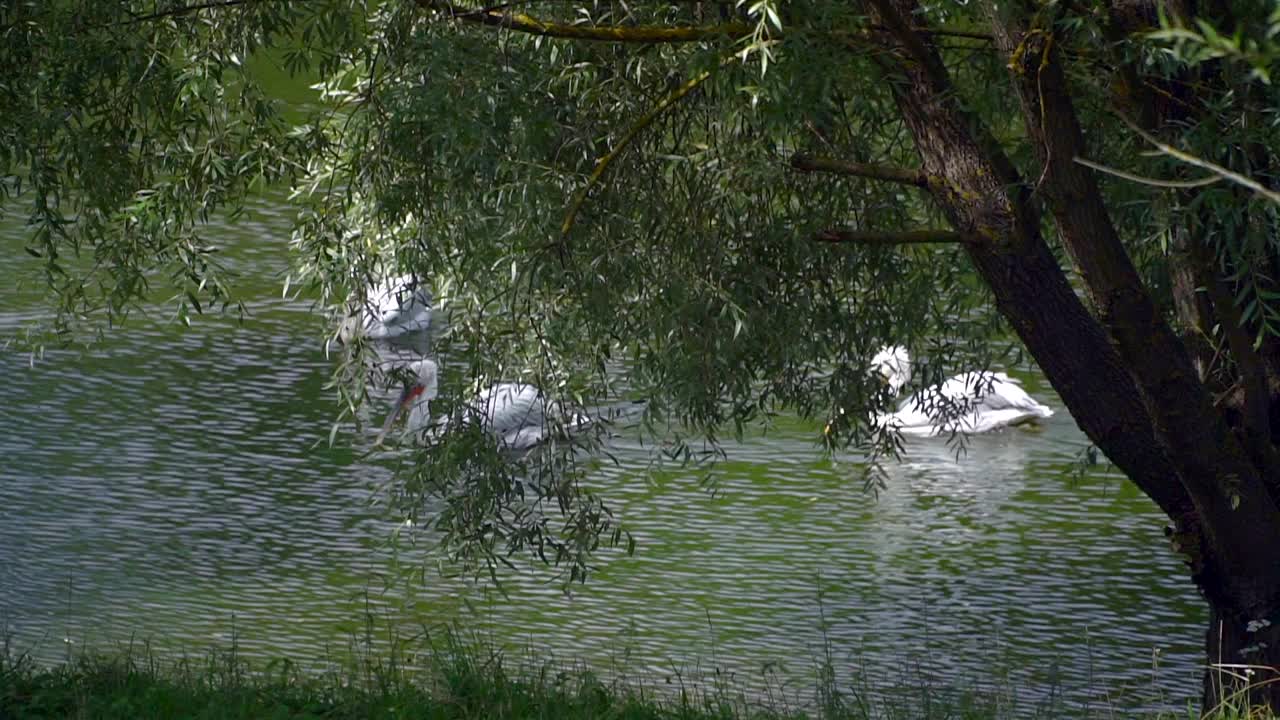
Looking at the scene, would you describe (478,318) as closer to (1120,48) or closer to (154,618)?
(1120,48)

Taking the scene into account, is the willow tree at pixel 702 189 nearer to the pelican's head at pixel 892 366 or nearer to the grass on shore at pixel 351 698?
the pelican's head at pixel 892 366

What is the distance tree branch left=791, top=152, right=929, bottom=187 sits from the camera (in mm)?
5473

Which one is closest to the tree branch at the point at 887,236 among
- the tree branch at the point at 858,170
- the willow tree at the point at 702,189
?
the willow tree at the point at 702,189

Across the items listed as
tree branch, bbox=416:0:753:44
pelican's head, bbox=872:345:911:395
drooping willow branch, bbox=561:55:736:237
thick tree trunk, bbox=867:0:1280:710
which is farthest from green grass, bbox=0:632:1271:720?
tree branch, bbox=416:0:753:44

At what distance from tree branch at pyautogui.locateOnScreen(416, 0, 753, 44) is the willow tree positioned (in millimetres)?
13

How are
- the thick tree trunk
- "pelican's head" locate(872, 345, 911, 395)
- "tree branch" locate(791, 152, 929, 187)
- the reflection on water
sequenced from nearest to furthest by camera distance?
the thick tree trunk, "tree branch" locate(791, 152, 929, 187), "pelican's head" locate(872, 345, 911, 395), the reflection on water

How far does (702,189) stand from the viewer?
6.12 m

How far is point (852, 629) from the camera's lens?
8711 millimetres

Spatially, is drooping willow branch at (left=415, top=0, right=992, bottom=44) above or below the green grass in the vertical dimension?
above

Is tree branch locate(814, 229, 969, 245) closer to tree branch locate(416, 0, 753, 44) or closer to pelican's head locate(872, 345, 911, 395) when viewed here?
tree branch locate(416, 0, 753, 44)

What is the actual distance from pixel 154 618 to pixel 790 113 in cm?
503

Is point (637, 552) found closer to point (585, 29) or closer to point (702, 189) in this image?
point (702, 189)

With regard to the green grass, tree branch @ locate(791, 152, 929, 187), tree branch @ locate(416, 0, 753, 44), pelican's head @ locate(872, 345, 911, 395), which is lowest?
the green grass

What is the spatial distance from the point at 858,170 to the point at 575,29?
1016 mm
